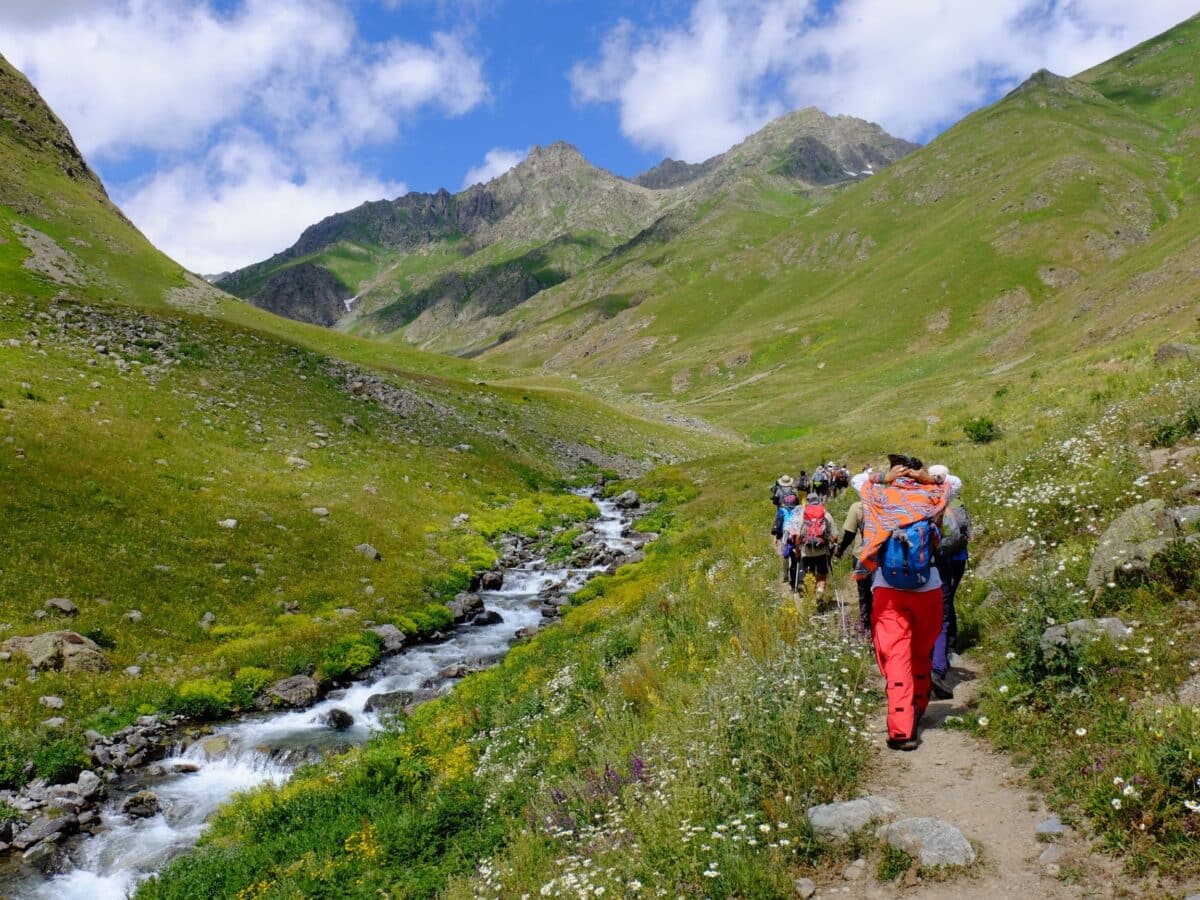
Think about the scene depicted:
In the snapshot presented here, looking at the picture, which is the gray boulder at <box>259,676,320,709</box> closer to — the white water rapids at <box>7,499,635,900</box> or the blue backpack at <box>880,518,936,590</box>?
the white water rapids at <box>7,499,635,900</box>

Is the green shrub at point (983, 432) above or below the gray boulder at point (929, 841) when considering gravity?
above

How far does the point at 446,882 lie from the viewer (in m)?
8.27

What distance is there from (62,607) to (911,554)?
2078cm

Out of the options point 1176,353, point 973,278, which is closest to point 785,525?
point 1176,353

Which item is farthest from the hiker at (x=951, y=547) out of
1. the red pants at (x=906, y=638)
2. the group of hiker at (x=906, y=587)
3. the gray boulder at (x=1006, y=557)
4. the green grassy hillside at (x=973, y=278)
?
the green grassy hillside at (x=973, y=278)

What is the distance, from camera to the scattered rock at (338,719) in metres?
16.5

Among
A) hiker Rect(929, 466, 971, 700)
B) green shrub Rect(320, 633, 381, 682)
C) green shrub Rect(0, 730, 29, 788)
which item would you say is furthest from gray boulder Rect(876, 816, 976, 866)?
green shrub Rect(320, 633, 381, 682)

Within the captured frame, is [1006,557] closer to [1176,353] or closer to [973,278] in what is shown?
[1176,353]

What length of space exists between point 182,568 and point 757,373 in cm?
11948

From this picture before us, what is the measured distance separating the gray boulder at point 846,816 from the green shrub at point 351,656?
1602cm

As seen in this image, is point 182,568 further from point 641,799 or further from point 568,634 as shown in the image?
point 641,799

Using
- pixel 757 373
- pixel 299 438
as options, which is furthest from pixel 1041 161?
pixel 299 438

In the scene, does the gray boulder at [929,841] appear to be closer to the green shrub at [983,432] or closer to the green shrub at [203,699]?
the green shrub at [203,699]

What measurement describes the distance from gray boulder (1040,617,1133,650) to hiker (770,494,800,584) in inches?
270
